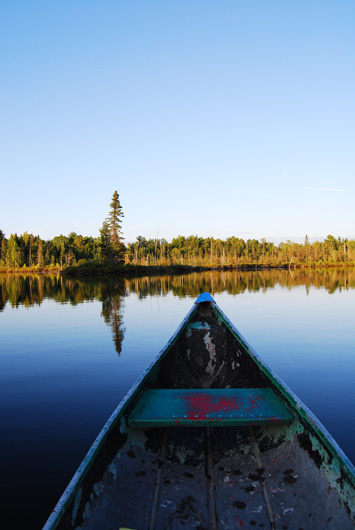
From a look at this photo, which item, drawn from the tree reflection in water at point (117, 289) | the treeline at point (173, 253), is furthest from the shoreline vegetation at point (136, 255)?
the tree reflection in water at point (117, 289)

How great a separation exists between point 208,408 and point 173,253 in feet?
352

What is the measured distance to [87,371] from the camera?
8.11 metres

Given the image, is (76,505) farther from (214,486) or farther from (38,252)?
(38,252)

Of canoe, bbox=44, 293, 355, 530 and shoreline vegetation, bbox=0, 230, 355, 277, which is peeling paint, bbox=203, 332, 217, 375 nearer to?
canoe, bbox=44, 293, 355, 530

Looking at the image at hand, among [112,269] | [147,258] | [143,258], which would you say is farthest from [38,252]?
[112,269]

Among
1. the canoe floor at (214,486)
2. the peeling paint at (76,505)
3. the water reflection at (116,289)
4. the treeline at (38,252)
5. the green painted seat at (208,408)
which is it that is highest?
the treeline at (38,252)

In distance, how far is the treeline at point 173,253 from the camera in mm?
87000

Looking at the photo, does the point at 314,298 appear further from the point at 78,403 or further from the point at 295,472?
the point at 295,472

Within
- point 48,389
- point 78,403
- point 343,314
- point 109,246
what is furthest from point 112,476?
point 109,246

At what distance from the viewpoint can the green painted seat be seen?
3.32 m

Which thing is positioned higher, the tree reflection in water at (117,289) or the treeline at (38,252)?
the treeline at (38,252)

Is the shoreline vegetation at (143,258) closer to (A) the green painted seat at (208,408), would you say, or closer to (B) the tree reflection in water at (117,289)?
(B) the tree reflection in water at (117,289)

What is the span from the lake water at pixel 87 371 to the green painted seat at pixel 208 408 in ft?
4.48

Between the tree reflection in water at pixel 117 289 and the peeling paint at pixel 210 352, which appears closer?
the peeling paint at pixel 210 352
